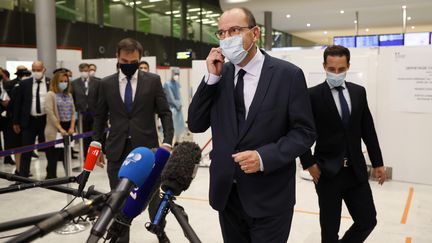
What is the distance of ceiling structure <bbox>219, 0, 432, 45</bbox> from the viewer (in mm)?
12406

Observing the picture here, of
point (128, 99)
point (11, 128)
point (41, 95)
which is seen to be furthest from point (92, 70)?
point (128, 99)

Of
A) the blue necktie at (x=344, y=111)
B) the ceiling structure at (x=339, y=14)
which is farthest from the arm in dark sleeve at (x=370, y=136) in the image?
the ceiling structure at (x=339, y=14)

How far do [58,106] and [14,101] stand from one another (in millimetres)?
637

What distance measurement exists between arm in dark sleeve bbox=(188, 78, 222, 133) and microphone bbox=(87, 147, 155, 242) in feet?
2.43

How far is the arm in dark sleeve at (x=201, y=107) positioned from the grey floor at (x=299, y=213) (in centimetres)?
205

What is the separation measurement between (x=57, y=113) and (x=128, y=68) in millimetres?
3255

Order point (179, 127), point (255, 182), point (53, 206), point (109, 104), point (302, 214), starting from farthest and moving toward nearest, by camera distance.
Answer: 1. point (179, 127)
2. point (53, 206)
3. point (302, 214)
4. point (109, 104)
5. point (255, 182)

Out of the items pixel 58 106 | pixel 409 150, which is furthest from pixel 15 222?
pixel 409 150

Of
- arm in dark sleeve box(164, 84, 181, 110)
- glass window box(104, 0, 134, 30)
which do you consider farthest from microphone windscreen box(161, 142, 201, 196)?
glass window box(104, 0, 134, 30)

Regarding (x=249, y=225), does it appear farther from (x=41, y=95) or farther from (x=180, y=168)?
(x=41, y=95)

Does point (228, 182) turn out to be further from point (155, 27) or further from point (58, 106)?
point (155, 27)

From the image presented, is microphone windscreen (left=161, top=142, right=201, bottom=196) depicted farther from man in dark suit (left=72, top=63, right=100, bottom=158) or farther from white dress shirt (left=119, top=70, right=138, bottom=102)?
man in dark suit (left=72, top=63, right=100, bottom=158)

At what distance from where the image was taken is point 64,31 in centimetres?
1202

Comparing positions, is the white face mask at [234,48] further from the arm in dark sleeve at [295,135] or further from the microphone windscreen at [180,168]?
the microphone windscreen at [180,168]
